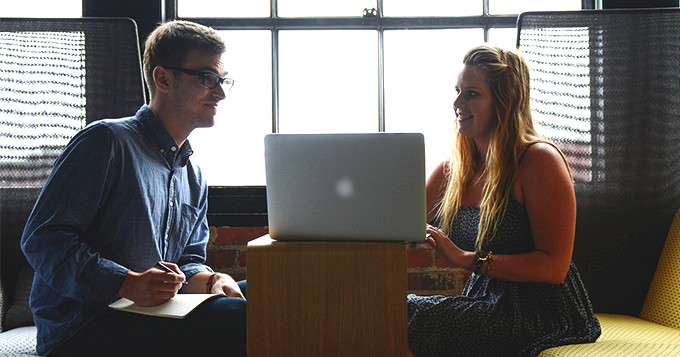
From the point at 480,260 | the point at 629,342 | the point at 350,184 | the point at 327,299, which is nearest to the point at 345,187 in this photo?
the point at 350,184

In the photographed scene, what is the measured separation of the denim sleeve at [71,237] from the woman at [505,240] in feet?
2.49

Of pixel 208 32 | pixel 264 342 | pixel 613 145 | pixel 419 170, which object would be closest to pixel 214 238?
pixel 208 32

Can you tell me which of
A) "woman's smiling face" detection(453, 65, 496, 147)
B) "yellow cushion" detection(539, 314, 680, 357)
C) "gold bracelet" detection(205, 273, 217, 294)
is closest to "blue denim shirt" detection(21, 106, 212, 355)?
"gold bracelet" detection(205, 273, 217, 294)

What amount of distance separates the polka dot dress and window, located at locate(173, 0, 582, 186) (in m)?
0.69

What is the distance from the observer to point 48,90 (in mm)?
1994

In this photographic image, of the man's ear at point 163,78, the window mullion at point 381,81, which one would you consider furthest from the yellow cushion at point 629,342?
the man's ear at point 163,78

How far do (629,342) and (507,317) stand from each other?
0.32 m

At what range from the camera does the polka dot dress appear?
155 cm

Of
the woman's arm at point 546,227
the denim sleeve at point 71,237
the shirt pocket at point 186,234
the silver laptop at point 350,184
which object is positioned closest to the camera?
the silver laptop at point 350,184

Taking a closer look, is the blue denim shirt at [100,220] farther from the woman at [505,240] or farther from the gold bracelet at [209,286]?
the woman at [505,240]

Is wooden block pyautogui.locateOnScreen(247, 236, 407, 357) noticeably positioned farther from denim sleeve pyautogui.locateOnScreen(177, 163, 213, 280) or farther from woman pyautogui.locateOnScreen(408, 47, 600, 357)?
denim sleeve pyautogui.locateOnScreen(177, 163, 213, 280)

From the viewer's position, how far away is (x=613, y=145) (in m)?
2.01

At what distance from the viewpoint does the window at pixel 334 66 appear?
2.28 meters

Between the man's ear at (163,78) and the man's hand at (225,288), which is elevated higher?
the man's ear at (163,78)
